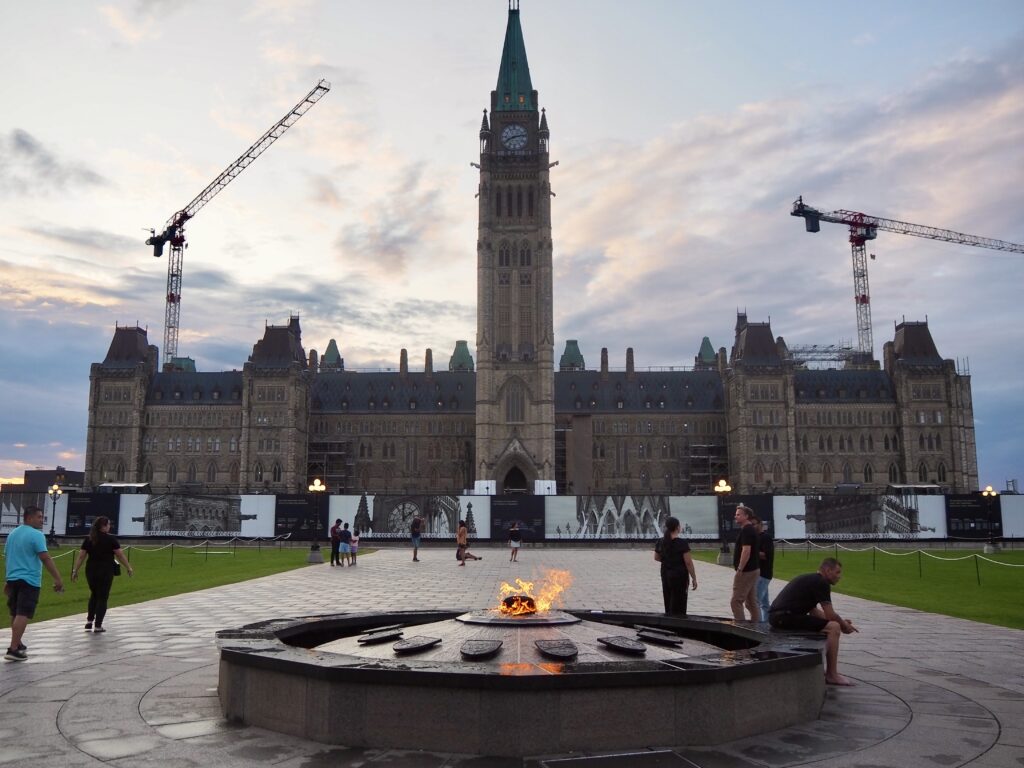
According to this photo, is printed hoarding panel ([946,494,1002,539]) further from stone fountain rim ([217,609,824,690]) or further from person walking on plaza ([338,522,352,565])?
stone fountain rim ([217,609,824,690])

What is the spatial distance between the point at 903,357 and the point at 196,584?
325 feet

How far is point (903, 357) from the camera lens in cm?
10694

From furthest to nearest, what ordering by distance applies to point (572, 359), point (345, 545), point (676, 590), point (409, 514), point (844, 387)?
point (572, 359), point (844, 387), point (409, 514), point (345, 545), point (676, 590)

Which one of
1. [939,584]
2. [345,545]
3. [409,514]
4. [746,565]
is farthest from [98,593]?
[409,514]

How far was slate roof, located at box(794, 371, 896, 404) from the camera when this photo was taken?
107625mm

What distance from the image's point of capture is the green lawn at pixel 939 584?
19.9 meters

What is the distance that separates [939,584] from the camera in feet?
88.2

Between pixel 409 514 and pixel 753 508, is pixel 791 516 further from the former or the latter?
pixel 409 514

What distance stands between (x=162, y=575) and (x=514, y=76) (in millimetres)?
92258

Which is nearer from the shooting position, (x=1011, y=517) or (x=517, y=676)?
(x=517, y=676)

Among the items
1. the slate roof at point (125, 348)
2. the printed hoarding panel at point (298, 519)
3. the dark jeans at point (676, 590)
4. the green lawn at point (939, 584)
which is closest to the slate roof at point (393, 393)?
the slate roof at point (125, 348)

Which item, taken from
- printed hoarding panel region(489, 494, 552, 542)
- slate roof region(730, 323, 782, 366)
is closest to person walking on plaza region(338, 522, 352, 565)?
printed hoarding panel region(489, 494, 552, 542)

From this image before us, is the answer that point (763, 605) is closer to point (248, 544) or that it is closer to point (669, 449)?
point (248, 544)

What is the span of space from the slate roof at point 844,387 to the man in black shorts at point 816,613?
333ft
